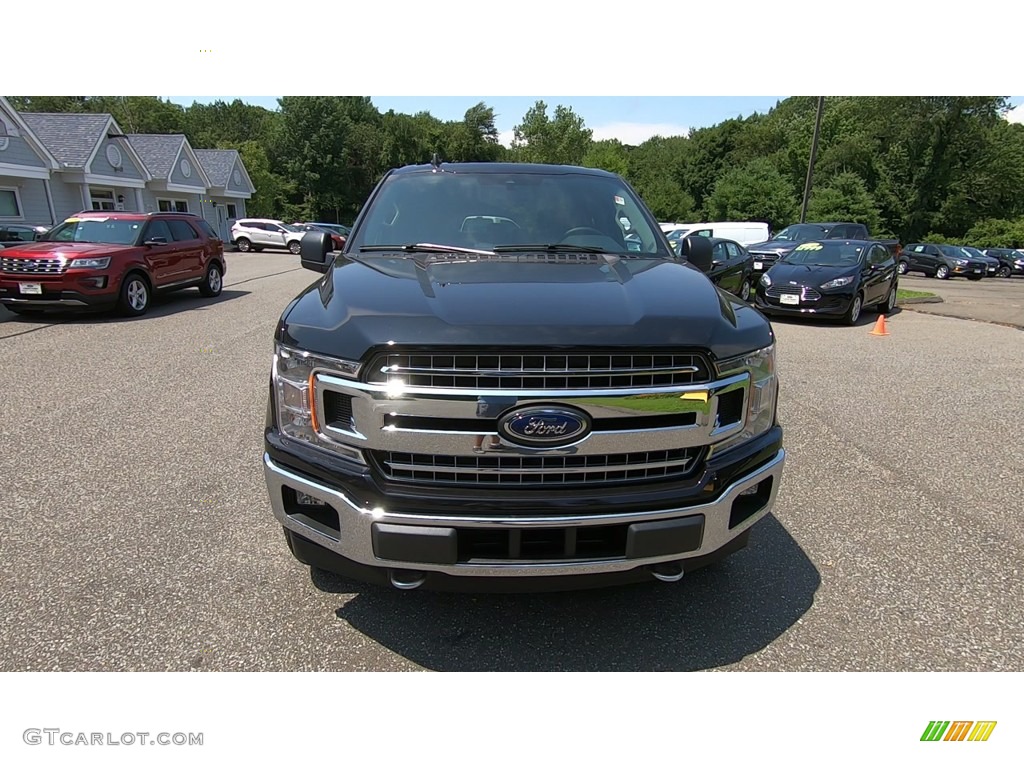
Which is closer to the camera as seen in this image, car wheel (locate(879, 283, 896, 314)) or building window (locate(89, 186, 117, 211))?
car wheel (locate(879, 283, 896, 314))

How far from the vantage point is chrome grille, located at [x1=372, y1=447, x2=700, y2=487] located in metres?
2.00

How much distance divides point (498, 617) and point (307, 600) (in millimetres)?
839

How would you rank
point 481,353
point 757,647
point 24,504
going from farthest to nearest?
point 24,504
point 757,647
point 481,353

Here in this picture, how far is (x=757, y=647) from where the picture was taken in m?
2.37

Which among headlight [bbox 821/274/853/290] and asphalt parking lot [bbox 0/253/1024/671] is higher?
headlight [bbox 821/274/853/290]

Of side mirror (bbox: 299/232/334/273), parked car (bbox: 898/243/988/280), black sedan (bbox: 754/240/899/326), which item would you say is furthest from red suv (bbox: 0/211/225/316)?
parked car (bbox: 898/243/988/280)

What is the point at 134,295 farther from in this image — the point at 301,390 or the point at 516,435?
the point at 516,435

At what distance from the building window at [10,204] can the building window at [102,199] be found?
4946 mm

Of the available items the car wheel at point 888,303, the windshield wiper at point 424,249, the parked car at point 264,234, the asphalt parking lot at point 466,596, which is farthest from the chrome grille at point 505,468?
the parked car at point 264,234

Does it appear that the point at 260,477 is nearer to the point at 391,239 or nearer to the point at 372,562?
the point at 391,239

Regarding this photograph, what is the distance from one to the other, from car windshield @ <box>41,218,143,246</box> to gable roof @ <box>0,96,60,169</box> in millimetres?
16302

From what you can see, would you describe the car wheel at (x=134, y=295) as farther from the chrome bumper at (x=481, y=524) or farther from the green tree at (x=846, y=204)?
the green tree at (x=846, y=204)

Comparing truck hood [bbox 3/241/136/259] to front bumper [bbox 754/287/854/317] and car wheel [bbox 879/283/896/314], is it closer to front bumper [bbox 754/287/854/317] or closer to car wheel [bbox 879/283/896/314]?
front bumper [bbox 754/287/854/317]
